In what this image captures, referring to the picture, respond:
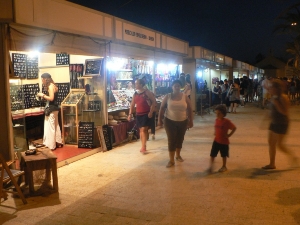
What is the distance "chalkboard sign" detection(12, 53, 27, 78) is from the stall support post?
1.45 metres

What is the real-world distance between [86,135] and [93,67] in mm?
1770

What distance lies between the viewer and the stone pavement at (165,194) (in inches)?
177

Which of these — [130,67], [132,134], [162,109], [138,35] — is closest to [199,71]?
[130,67]

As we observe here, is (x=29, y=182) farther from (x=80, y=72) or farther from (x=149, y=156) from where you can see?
(x=80, y=72)

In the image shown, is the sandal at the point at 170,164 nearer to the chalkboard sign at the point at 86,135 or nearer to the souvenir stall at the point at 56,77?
the souvenir stall at the point at 56,77

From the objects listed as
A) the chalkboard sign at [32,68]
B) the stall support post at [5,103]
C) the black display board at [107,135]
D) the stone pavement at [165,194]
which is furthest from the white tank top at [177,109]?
the chalkboard sign at [32,68]

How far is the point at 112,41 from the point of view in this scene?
904cm

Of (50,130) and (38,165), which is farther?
(50,130)

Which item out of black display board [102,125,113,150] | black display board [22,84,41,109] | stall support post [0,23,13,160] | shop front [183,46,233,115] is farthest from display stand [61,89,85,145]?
shop front [183,46,233,115]


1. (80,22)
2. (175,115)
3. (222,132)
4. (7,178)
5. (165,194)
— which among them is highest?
(80,22)

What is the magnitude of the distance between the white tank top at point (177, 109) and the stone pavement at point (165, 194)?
1017 mm

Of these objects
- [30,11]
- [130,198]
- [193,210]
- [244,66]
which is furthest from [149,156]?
[244,66]

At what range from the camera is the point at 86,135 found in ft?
28.1

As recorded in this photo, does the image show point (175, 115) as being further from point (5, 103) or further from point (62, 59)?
point (62, 59)
